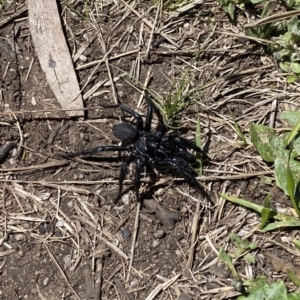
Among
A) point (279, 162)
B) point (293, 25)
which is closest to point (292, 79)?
point (293, 25)

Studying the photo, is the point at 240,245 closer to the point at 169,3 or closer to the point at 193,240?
the point at 193,240

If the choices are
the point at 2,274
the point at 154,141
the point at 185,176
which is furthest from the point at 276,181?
the point at 2,274

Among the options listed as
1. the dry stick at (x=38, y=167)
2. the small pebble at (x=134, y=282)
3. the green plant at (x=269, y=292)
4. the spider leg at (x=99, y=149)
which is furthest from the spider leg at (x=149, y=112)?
the green plant at (x=269, y=292)

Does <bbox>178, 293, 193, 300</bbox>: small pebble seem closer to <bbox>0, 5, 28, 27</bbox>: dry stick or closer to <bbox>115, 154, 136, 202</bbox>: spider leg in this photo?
<bbox>115, 154, 136, 202</bbox>: spider leg

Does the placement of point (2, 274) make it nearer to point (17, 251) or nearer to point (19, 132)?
point (17, 251)

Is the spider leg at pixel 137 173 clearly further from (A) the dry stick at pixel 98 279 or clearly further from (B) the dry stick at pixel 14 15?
(B) the dry stick at pixel 14 15

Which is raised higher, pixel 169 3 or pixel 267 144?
pixel 169 3

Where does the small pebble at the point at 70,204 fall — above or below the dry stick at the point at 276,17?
below
